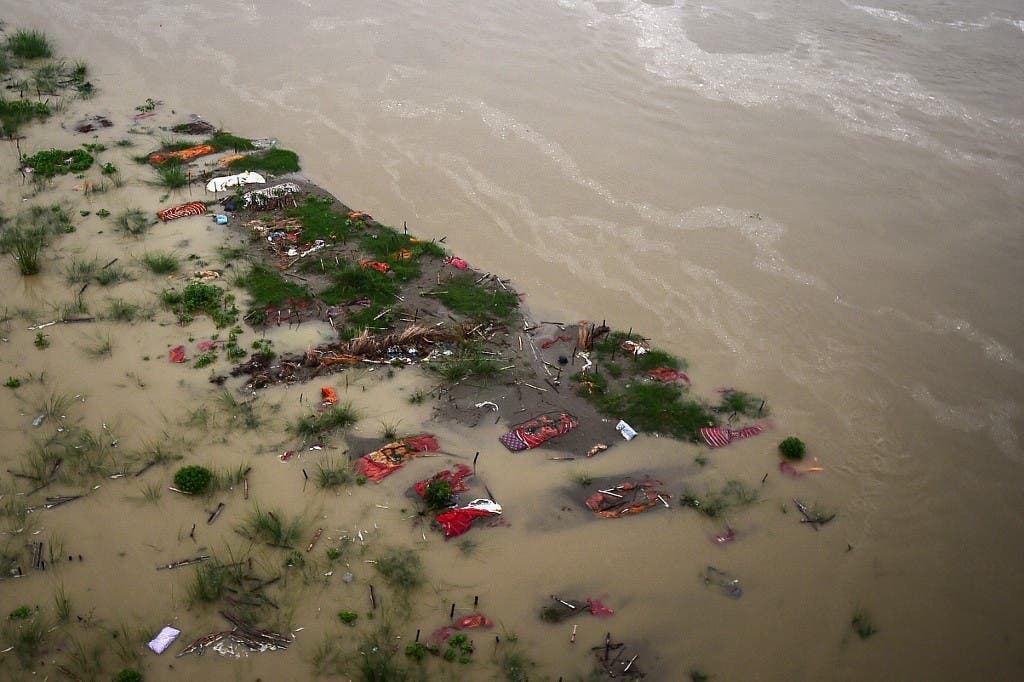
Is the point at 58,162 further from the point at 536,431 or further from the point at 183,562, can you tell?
the point at 536,431

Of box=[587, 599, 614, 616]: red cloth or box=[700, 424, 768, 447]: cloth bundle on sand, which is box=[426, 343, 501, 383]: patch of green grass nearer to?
box=[700, 424, 768, 447]: cloth bundle on sand

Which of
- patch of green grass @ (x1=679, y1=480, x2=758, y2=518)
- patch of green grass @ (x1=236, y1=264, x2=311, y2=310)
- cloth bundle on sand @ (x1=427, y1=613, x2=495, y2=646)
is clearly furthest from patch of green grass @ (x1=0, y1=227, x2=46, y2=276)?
patch of green grass @ (x1=679, y1=480, x2=758, y2=518)

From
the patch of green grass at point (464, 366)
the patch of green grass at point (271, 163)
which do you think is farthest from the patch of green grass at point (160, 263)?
the patch of green grass at point (464, 366)

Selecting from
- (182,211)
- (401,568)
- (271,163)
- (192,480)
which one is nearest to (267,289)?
(182,211)

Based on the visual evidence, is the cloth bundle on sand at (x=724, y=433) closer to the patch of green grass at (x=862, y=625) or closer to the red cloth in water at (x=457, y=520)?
the patch of green grass at (x=862, y=625)

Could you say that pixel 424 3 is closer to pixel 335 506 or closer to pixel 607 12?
pixel 607 12

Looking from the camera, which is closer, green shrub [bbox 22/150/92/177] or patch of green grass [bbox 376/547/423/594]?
patch of green grass [bbox 376/547/423/594]

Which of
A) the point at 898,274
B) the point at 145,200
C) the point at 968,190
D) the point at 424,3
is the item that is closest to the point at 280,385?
the point at 145,200
